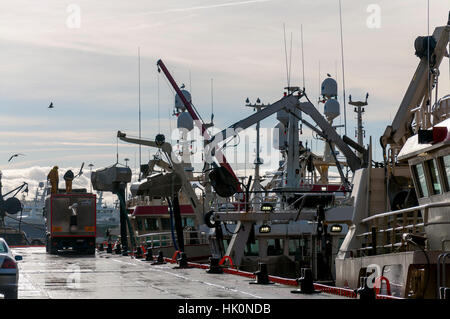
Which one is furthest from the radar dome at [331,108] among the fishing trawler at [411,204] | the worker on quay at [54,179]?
the fishing trawler at [411,204]

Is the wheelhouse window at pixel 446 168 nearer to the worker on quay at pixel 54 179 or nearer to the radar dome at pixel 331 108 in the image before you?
the radar dome at pixel 331 108

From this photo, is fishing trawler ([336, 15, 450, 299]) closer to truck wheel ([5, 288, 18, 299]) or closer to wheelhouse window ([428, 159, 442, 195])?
wheelhouse window ([428, 159, 442, 195])

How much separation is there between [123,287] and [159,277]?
16.0 ft

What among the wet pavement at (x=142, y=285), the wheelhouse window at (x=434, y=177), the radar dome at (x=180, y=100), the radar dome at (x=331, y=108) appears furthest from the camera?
the radar dome at (x=180, y=100)

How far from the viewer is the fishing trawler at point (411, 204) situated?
18062 mm

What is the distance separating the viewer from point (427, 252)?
17.7 meters

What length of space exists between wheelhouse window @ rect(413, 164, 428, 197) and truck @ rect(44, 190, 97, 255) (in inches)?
1484

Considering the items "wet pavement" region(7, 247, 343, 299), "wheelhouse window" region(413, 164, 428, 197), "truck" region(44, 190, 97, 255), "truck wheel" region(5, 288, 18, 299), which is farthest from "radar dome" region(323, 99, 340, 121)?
"truck wheel" region(5, 288, 18, 299)

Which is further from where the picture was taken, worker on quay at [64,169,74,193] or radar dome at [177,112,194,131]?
radar dome at [177,112,194,131]

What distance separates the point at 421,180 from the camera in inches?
800

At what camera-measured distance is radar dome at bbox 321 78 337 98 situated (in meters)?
60.8

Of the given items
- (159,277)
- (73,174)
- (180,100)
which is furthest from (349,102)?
(159,277)

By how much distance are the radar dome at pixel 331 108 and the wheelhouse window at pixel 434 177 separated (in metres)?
40.2

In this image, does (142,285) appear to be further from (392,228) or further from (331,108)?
(331,108)
